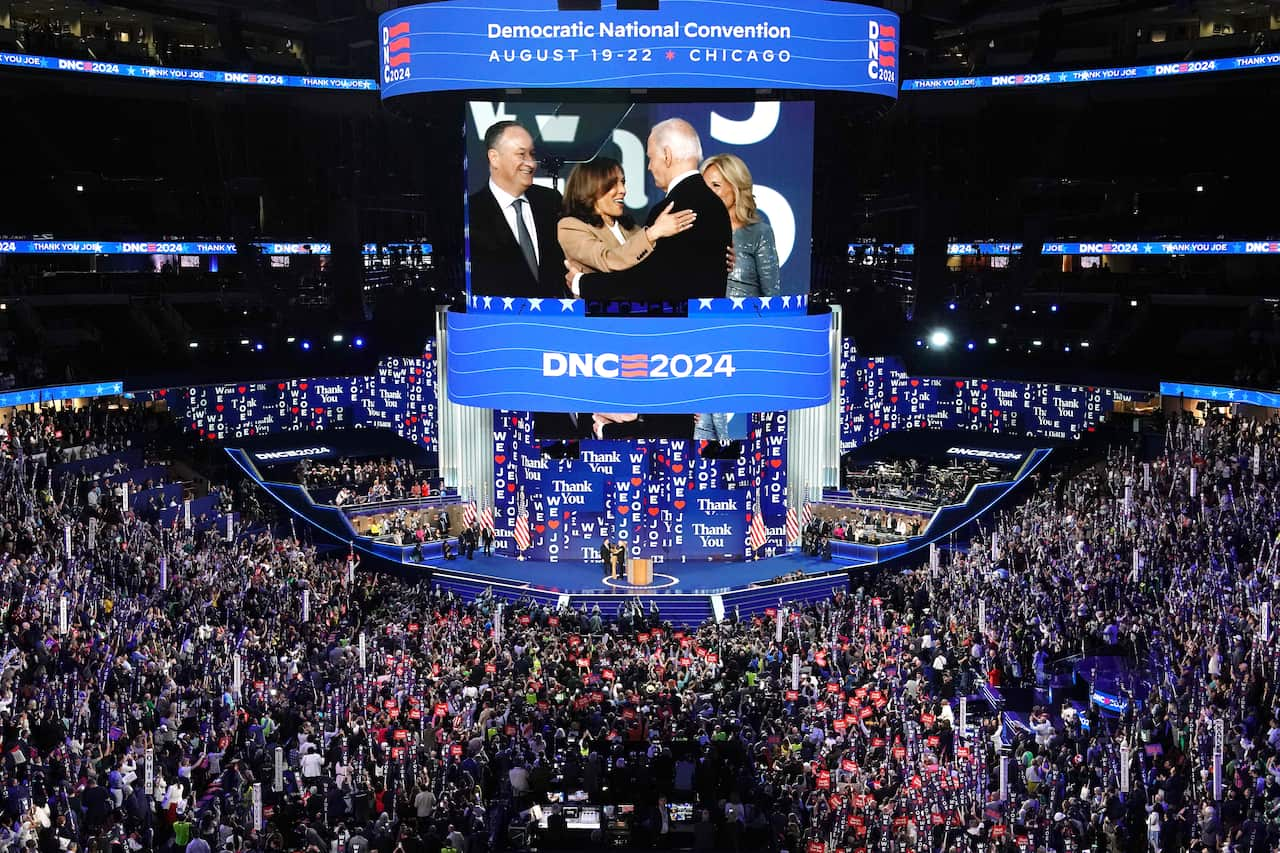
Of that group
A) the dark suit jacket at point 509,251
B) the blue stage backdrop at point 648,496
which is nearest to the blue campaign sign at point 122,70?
the dark suit jacket at point 509,251

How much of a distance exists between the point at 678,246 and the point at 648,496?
23.3ft

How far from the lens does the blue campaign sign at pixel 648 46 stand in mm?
37375

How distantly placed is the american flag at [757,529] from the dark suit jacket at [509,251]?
8046 mm

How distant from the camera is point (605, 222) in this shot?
39.8 metres

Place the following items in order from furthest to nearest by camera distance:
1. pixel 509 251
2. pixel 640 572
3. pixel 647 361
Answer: pixel 640 572, pixel 509 251, pixel 647 361

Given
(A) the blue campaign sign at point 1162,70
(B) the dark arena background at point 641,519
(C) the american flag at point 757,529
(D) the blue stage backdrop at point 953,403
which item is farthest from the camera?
(D) the blue stage backdrop at point 953,403

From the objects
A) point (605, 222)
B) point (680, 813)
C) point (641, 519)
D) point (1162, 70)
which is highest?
point (1162, 70)

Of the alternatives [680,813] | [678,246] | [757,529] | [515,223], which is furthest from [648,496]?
[680,813]

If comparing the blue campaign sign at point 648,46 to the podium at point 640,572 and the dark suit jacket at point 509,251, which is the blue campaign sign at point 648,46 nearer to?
the dark suit jacket at point 509,251

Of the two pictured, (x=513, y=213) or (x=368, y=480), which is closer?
(x=513, y=213)

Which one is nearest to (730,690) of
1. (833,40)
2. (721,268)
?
(721,268)

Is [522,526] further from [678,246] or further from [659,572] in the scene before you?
[678,246]

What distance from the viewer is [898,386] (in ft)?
163

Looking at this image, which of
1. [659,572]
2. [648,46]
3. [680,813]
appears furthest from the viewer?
[659,572]
